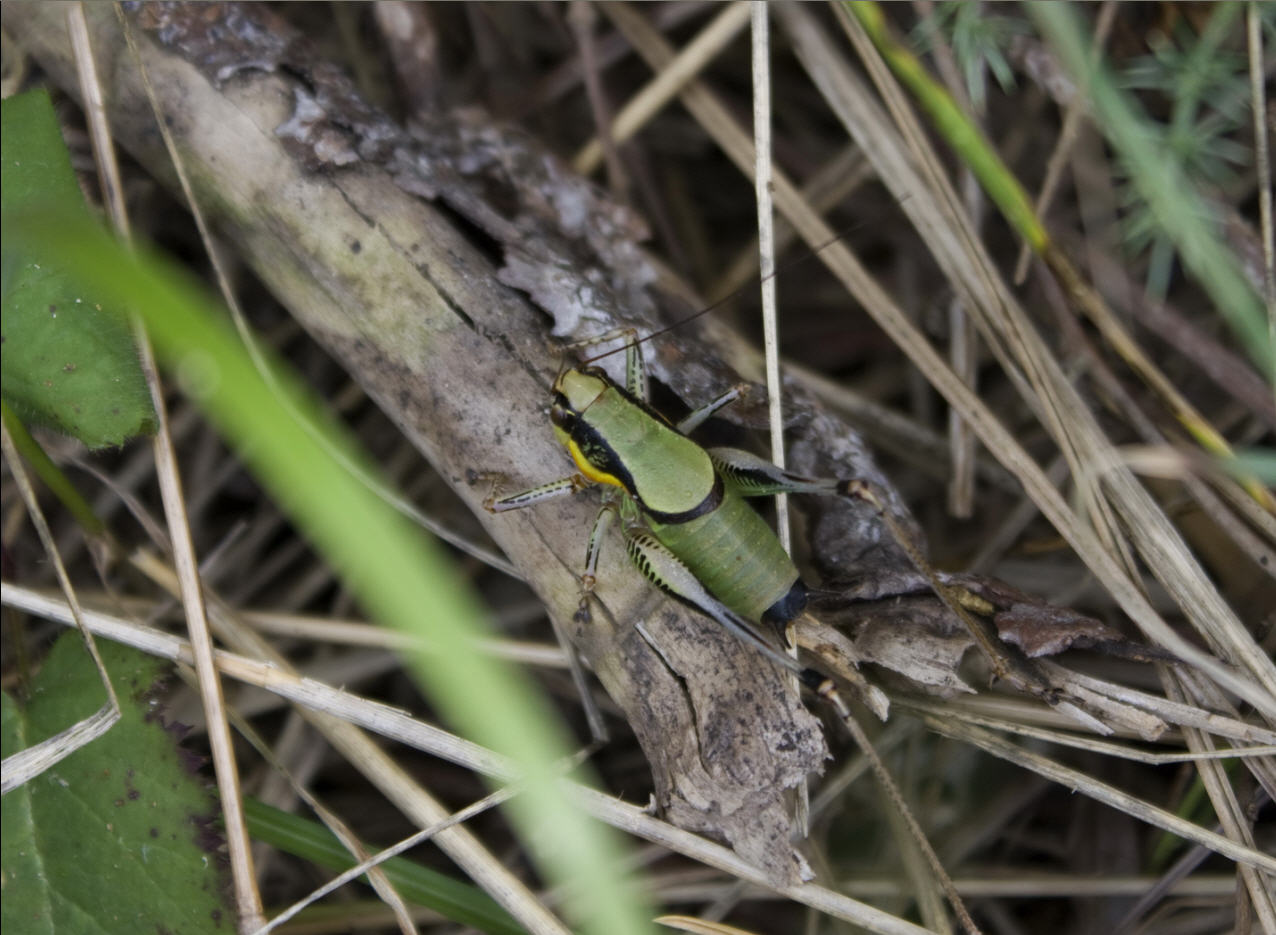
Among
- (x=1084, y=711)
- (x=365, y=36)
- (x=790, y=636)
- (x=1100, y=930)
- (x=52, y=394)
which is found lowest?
(x=1100, y=930)

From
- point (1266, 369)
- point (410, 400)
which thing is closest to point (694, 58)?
point (410, 400)

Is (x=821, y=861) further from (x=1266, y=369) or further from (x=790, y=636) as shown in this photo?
(x=1266, y=369)

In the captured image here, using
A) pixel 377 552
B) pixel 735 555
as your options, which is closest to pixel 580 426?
pixel 735 555

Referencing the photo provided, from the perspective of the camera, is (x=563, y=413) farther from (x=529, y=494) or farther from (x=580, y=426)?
(x=529, y=494)

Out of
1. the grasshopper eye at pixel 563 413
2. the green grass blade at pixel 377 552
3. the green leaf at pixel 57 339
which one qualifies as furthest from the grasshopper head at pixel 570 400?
the green grass blade at pixel 377 552

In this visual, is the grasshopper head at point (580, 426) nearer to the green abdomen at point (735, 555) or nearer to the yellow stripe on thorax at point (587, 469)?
the yellow stripe on thorax at point (587, 469)
